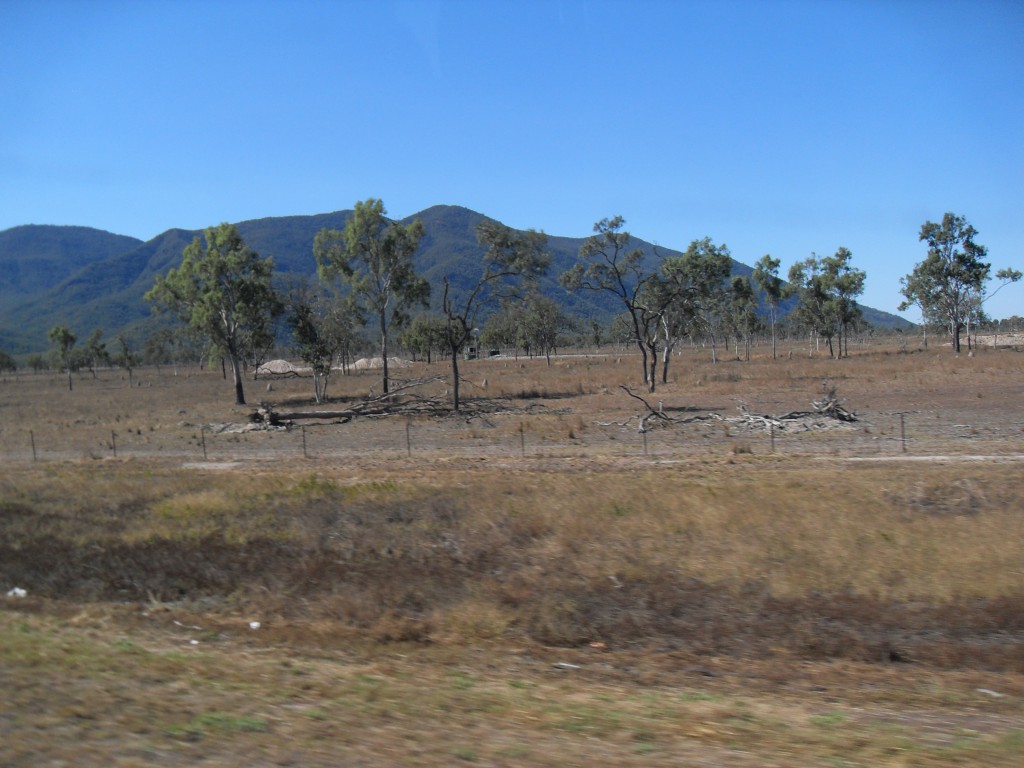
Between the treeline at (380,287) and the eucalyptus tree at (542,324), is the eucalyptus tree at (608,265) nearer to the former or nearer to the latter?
the treeline at (380,287)

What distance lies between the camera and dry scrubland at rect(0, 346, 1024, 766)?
6137 millimetres

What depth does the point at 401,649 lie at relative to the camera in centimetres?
1016

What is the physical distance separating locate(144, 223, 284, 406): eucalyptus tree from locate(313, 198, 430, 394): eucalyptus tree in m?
4.76

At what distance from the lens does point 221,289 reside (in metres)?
51.7

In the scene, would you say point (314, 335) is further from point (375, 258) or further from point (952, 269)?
point (952, 269)

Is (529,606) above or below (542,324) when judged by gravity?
below

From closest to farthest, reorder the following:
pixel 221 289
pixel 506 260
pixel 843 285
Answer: pixel 506 260 < pixel 221 289 < pixel 843 285

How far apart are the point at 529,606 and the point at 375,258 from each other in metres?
47.0

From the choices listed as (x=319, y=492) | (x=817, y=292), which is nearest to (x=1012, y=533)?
(x=319, y=492)

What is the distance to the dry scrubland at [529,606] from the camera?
20.1 ft

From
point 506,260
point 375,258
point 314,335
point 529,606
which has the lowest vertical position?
point 529,606

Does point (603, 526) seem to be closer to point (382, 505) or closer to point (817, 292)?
point (382, 505)

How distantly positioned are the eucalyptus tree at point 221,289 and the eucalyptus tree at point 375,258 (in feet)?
15.6

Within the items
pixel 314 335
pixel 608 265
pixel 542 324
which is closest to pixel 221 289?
pixel 314 335
